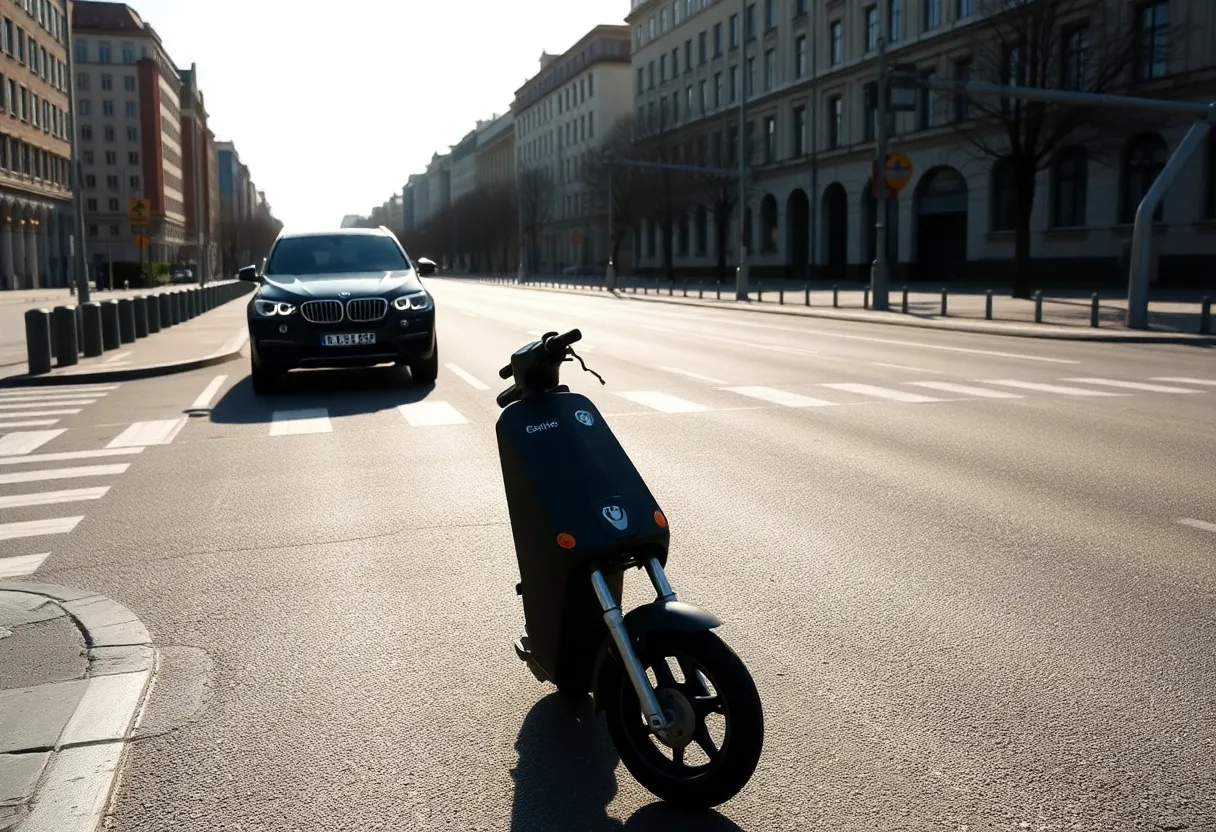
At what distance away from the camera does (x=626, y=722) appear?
334cm

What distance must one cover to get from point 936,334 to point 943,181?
3010 centimetres

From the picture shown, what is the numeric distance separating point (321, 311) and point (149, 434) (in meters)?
3.09

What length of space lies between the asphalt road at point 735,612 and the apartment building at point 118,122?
121m

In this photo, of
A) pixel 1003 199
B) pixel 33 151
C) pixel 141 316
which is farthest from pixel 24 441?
pixel 33 151

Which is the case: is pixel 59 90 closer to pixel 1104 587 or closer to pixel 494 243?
pixel 494 243

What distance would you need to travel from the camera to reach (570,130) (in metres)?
116

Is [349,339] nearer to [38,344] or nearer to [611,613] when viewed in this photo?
[38,344]

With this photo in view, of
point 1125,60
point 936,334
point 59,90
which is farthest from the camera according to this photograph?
point 59,90

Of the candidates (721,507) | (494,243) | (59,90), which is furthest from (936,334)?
(494,243)

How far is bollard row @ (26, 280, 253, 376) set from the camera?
624 inches

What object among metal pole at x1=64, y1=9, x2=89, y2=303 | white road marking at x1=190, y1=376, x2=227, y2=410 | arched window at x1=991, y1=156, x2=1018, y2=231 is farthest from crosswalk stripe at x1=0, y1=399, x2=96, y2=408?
arched window at x1=991, y1=156, x2=1018, y2=231

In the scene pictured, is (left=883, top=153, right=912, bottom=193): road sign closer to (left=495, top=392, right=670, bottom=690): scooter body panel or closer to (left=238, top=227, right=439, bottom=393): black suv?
(left=238, top=227, right=439, bottom=393): black suv

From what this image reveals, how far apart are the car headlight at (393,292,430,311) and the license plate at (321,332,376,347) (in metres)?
0.44

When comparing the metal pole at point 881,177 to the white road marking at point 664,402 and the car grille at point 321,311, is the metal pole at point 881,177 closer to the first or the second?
the white road marking at point 664,402
